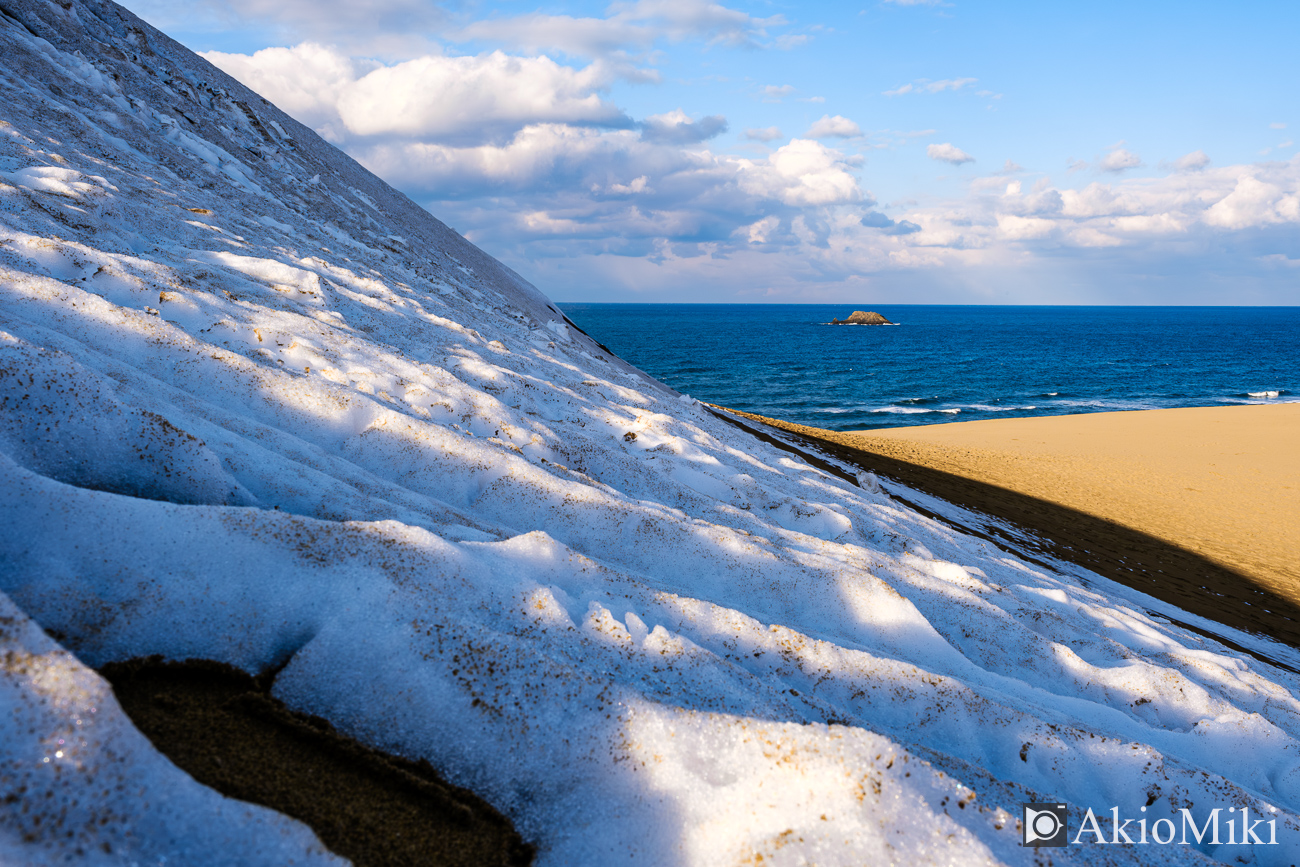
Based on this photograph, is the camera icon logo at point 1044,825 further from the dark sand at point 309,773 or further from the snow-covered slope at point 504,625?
the dark sand at point 309,773

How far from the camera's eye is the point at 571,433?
8.41 metres

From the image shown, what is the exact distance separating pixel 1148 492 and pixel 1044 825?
950 inches

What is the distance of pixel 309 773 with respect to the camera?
248 centimetres

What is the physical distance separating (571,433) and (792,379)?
183 feet

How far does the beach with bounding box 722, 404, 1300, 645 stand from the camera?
13938 millimetres

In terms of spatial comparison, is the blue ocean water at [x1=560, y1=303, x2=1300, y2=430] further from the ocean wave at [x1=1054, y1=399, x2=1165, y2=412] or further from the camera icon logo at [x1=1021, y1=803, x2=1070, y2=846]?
the camera icon logo at [x1=1021, y1=803, x2=1070, y2=846]

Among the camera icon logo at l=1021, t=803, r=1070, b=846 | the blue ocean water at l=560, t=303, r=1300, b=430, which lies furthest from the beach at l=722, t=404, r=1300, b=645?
the blue ocean water at l=560, t=303, r=1300, b=430

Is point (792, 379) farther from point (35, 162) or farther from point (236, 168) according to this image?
point (35, 162)

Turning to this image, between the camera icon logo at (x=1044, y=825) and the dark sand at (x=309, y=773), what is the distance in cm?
225

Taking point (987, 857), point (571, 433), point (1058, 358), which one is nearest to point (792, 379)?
point (1058, 358)

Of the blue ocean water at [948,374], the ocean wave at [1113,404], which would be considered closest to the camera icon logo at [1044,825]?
the blue ocean water at [948,374]

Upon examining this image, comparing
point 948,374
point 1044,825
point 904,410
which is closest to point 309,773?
point 1044,825

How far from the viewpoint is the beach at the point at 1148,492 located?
45.7ft

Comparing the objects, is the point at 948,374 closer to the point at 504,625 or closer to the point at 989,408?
the point at 989,408
